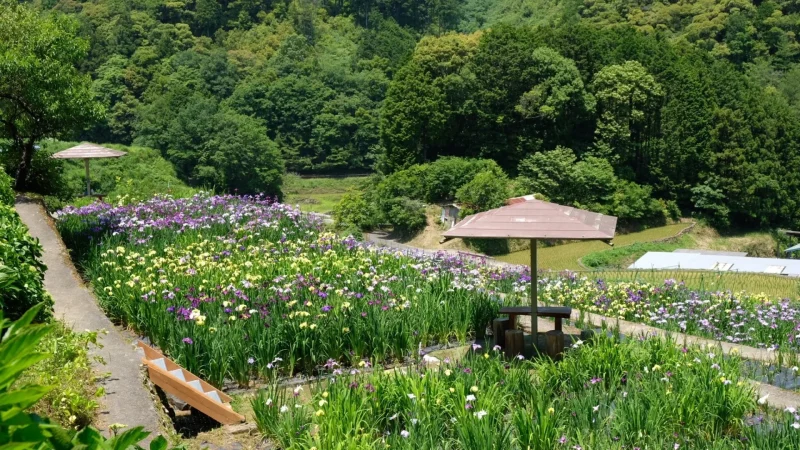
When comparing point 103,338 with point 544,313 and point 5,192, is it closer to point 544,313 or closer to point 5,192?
point 5,192

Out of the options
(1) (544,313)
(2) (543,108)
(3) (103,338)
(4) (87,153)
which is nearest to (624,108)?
(2) (543,108)

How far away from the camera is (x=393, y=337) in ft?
27.9

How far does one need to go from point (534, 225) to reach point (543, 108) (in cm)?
4111

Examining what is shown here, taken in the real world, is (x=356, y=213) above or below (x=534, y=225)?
below

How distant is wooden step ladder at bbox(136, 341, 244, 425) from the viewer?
21.9 feet

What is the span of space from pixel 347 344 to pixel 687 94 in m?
46.0

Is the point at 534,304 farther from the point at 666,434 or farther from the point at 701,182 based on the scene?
the point at 701,182

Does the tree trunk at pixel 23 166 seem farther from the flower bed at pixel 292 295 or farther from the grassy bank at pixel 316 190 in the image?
the grassy bank at pixel 316 190

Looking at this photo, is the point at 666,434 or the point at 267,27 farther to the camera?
the point at 267,27

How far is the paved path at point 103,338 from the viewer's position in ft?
20.3

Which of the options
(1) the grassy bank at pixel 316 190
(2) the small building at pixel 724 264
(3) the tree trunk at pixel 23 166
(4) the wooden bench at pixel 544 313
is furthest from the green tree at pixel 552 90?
(4) the wooden bench at pixel 544 313

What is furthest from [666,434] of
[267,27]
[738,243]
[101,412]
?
[267,27]

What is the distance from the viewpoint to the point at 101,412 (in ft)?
20.1

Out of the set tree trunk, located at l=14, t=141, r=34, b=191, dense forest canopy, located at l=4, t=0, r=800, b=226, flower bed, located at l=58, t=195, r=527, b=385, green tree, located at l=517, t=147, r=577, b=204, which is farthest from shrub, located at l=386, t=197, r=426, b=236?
flower bed, located at l=58, t=195, r=527, b=385
